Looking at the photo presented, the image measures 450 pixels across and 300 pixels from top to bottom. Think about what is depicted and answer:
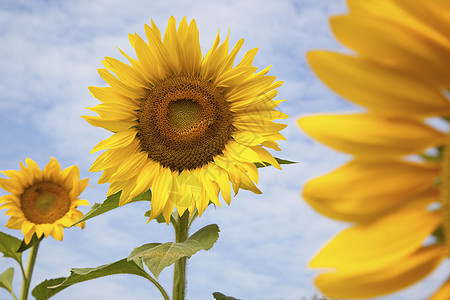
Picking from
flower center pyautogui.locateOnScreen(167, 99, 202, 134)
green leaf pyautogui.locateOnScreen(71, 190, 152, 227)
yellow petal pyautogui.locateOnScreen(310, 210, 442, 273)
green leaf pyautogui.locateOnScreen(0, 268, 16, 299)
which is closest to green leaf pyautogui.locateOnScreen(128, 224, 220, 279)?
green leaf pyautogui.locateOnScreen(71, 190, 152, 227)

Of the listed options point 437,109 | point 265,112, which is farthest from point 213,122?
point 437,109

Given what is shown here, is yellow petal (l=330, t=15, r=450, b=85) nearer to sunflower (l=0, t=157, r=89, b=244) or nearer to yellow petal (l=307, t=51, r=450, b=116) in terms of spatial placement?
yellow petal (l=307, t=51, r=450, b=116)

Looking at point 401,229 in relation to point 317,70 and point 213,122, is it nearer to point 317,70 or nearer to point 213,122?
point 317,70

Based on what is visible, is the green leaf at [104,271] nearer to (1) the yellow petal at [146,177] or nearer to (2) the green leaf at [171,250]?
(2) the green leaf at [171,250]

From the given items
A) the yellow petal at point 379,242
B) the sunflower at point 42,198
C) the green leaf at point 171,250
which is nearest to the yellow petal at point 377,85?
the yellow petal at point 379,242

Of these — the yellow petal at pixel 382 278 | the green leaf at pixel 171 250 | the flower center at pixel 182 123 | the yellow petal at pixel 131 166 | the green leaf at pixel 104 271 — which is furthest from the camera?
the flower center at pixel 182 123

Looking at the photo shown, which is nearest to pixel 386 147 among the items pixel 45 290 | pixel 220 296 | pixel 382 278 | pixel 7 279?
pixel 382 278
